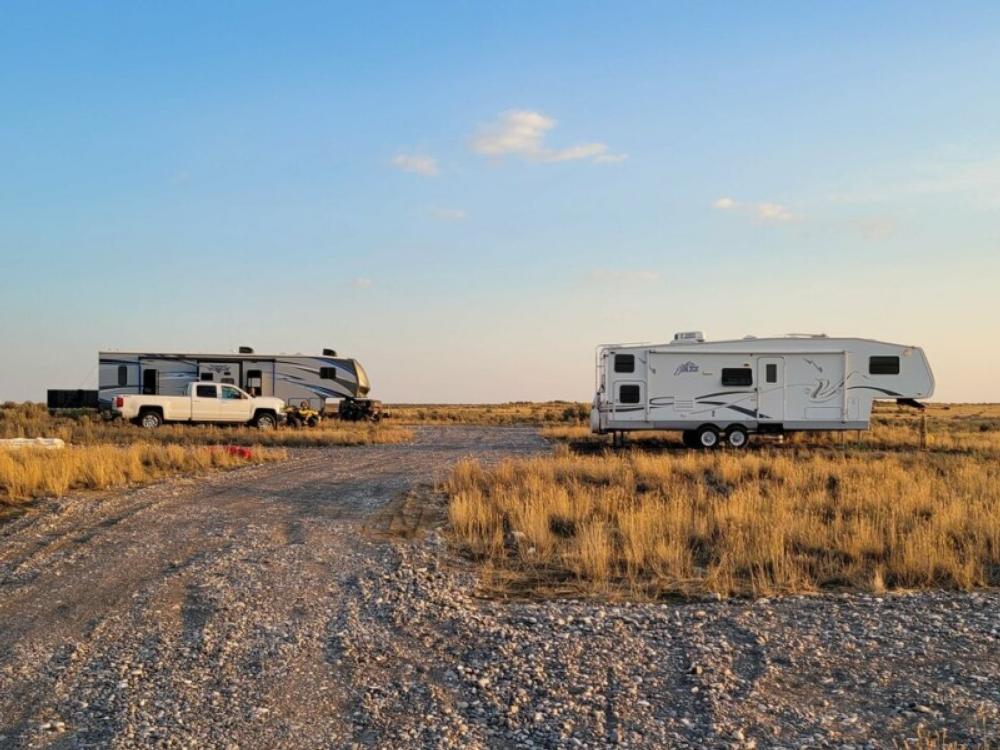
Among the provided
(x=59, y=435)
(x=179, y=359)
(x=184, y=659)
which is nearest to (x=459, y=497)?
(x=184, y=659)

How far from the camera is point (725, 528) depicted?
34.4ft

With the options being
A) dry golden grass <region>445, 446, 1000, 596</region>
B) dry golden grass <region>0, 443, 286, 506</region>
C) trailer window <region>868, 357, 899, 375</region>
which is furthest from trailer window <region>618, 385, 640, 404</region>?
dry golden grass <region>0, 443, 286, 506</region>

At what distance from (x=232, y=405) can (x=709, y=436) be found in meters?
14.9

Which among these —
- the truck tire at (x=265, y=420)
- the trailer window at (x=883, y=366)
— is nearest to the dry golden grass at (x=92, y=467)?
the truck tire at (x=265, y=420)

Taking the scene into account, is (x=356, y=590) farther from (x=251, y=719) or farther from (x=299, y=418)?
(x=299, y=418)

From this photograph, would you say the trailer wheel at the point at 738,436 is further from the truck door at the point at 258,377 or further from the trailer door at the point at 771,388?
the truck door at the point at 258,377

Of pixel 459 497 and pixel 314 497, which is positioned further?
pixel 314 497

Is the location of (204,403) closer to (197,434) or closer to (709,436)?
(197,434)

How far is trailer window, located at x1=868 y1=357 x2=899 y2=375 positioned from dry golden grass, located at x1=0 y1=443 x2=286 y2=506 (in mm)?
15167

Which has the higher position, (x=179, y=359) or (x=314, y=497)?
(x=179, y=359)

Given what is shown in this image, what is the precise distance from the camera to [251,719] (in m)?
4.80

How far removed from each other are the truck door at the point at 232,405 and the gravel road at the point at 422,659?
65.0 feet

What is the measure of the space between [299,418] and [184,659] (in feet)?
85.1

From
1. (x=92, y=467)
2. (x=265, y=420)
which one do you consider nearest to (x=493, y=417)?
(x=265, y=420)
